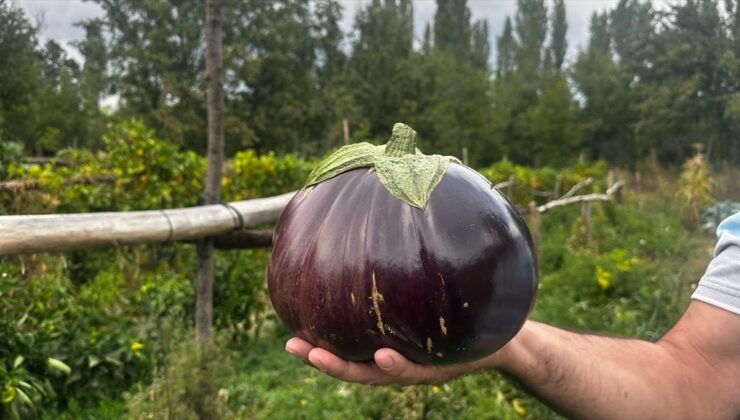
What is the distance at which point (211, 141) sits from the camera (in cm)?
305

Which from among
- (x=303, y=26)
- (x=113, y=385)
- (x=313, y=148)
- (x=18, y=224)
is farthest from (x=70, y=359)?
(x=303, y=26)

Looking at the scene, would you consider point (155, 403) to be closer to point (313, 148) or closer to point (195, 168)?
point (195, 168)

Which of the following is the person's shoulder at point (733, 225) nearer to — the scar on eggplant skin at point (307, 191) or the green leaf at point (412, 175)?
the green leaf at point (412, 175)

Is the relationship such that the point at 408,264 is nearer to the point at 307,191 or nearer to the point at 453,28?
the point at 307,191

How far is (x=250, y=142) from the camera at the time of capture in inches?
905

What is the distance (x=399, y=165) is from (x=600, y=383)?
0.89 meters

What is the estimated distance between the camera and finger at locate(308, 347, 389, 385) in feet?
3.21

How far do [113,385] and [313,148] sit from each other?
72.2 ft

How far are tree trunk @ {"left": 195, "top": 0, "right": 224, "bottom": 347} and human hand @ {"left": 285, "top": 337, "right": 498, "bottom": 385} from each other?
2149 mm

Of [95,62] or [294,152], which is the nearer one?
[294,152]

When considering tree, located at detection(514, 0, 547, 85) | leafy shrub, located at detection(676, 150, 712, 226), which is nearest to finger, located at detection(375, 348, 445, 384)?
leafy shrub, located at detection(676, 150, 712, 226)

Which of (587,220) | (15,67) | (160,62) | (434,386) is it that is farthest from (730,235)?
(160,62)

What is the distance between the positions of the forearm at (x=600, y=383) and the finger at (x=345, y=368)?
51 centimetres

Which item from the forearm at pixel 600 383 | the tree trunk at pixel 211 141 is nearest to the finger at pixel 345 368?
the forearm at pixel 600 383
